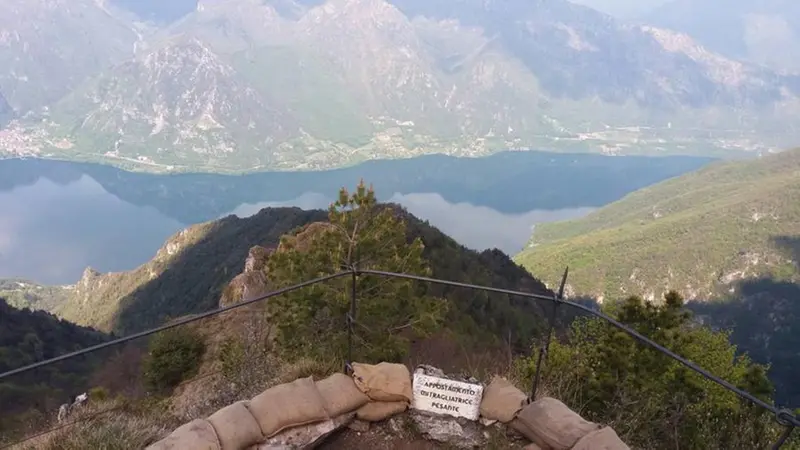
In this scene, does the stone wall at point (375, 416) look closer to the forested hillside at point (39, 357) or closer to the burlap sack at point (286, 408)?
the burlap sack at point (286, 408)

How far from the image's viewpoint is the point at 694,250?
105m

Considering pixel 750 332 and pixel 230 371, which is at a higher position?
pixel 230 371

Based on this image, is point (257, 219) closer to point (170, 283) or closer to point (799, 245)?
point (170, 283)

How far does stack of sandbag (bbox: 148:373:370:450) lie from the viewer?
4.50 metres

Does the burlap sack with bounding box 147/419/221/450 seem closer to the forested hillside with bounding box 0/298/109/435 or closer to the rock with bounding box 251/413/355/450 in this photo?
the rock with bounding box 251/413/355/450

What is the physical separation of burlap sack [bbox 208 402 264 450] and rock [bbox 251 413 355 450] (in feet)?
0.41

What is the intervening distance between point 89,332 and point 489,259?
40888mm

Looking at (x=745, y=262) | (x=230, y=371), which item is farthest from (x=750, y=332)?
(x=230, y=371)

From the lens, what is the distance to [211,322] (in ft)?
63.2

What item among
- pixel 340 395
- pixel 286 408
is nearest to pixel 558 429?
pixel 340 395

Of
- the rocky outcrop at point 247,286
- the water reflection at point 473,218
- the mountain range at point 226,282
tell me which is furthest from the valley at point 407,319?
the water reflection at point 473,218

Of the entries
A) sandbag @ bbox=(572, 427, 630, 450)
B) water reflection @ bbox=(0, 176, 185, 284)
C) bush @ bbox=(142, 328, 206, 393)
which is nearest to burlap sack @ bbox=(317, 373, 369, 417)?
sandbag @ bbox=(572, 427, 630, 450)

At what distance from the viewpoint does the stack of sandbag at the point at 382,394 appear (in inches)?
208

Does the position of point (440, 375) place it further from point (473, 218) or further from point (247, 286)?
point (473, 218)
